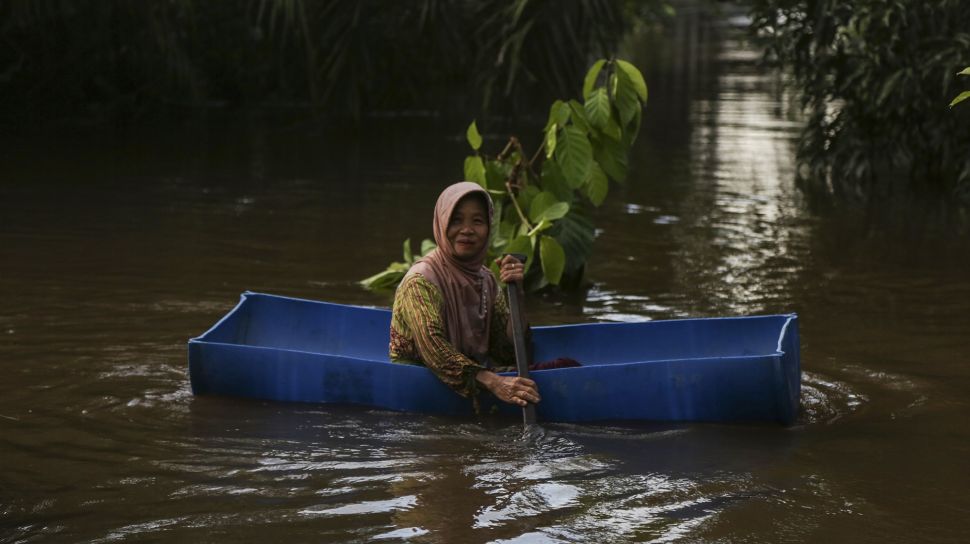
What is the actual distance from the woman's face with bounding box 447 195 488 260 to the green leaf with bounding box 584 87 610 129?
220cm

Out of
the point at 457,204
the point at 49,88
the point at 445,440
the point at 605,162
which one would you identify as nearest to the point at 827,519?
the point at 445,440

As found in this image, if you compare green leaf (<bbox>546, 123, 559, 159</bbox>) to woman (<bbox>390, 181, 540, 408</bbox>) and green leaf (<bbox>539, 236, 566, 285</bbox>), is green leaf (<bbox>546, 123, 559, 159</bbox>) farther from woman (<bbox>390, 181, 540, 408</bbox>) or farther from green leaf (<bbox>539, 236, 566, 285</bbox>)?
woman (<bbox>390, 181, 540, 408</bbox>)

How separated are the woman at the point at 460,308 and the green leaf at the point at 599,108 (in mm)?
2068

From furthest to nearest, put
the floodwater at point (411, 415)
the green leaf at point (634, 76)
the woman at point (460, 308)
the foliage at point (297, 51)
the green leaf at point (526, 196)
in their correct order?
the foliage at point (297, 51) < the green leaf at point (526, 196) < the green leaf at point (634, 76) < the woman at point (460, 308) < the floodwater at point (411, 415)

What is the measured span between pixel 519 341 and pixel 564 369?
0.77ft

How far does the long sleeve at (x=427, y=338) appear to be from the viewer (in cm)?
627

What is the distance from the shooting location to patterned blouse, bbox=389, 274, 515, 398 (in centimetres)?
627

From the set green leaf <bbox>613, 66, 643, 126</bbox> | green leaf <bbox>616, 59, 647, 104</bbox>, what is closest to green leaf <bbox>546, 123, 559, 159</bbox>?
green leaf <bbox>613, 66, 643, 126</bbox>

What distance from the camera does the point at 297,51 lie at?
18406mm

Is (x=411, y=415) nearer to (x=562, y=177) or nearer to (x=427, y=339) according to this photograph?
(x=427, y=339)

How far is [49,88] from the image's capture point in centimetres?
1802

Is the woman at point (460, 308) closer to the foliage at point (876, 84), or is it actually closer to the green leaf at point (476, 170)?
the green leaf at point (476, 170)

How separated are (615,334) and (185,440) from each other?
2263 mm

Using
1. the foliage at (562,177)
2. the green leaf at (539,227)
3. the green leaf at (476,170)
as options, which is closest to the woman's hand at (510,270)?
the foliage at (562,177)
